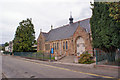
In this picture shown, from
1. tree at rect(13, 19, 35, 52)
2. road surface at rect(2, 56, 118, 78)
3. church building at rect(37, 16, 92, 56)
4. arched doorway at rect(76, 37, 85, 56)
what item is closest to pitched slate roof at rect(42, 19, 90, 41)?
church building at rect(37, 16, 92, 56)

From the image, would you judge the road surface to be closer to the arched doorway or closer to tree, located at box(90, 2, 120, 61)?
tree, located at box(90, 2, 120, 61)

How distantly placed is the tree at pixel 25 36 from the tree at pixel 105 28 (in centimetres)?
2702

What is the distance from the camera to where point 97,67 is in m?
11.3

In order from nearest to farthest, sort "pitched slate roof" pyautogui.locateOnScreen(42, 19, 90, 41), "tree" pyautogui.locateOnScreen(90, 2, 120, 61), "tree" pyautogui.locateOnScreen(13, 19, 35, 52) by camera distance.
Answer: "tree" pyautogui.locateOnScreen(90, 2, 120, 61)
"pitched slate roof" pyautogui.locateOnScreen(42, 19, 90, 41)
"tree" pyautogui.locateOnScreen(13, 19, 35, 52)

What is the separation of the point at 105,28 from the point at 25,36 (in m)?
29.7

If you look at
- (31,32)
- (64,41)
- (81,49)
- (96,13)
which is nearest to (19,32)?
(31,32)

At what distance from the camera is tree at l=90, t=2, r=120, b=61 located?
10244 millimetres

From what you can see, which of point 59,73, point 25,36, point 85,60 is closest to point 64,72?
point 59,73

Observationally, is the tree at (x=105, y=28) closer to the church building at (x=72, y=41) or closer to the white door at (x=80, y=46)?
the church building at (x=72, y=41)

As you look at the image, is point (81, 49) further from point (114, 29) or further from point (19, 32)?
point (19, 32)

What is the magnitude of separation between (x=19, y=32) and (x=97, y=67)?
105 feet

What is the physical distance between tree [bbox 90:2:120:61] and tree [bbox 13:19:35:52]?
27.0m

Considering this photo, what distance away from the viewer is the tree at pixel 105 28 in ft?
33.6

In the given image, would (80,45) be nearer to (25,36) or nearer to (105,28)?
(105,28)
